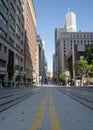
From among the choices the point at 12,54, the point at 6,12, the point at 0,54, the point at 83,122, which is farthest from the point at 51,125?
the point at 12,54

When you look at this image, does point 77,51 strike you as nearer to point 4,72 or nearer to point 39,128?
point 4,72

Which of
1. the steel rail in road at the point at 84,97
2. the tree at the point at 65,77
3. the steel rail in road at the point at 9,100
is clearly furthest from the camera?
the tree at the point at 65,77

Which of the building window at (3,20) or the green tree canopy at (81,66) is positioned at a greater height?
the building window at (3,20)

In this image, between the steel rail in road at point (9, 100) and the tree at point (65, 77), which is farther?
the tree at point (65, 77)

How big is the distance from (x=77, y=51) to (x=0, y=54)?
88686 millimetres

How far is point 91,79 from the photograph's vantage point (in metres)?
138

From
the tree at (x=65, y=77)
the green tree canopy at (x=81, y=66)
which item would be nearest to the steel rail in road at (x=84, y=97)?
the green tree canopy at (x=81, y=66)

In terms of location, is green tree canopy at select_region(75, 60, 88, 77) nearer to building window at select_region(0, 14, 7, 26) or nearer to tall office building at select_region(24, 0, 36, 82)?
tall office building at select_region(24, 0, 36, 82)

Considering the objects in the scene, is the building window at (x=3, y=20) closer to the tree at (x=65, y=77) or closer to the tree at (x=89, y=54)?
the tree at (x=89, y=54)

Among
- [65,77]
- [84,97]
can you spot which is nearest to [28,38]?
[65,77]

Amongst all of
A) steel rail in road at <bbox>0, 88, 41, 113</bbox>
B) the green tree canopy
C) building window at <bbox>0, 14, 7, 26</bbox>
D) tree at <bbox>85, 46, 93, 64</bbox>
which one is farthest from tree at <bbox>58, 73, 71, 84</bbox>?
steel rail in road at <bbox>0, 88, 41, 113</bbox>

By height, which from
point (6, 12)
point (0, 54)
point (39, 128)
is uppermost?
point (6, 12)

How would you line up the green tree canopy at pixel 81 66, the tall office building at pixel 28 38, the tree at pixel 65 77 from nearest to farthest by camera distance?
the green tree canopy at pixel 81 66 → the tall office building at pixel 28 38 → the tree at pixel 65 77

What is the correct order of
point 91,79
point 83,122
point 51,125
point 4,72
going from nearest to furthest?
point 51,125, point 83,122, point 4,72, point 91,79
